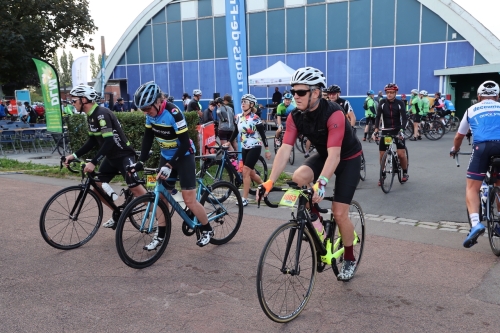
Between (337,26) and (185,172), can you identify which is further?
(337,26)

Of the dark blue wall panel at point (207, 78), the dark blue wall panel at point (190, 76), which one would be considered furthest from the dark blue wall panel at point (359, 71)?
the dark blue wall panel at point (190, 76)

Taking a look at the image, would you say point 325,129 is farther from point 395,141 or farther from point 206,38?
point 206,38

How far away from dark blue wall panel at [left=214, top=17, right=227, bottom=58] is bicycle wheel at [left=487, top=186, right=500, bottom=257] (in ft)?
95.1

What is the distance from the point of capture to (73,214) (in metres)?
5.91

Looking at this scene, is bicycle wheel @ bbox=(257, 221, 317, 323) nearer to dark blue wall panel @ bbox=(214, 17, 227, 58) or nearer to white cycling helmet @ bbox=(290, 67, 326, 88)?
white cycling helmet @ bbox=(290, 67, 326, 88)

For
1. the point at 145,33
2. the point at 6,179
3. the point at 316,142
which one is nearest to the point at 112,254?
the point at 316,142

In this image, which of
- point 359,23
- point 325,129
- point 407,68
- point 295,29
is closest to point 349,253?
point 325,129

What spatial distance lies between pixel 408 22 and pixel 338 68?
4.75m

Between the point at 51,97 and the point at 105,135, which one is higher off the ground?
the point at 51,97

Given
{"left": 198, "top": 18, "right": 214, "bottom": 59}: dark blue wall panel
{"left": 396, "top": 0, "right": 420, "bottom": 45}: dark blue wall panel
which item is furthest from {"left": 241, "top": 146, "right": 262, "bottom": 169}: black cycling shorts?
{"left": 198, "top": 18, "right": 214, "bottom": 59}: dark blue wall panel

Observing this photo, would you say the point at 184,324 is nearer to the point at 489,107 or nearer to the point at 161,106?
the point at 161,106

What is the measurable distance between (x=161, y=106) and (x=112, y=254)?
192 cm

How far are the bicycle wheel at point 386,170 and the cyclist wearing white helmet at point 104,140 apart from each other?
463cm

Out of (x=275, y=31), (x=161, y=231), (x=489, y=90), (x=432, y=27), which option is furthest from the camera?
(x=275, y=31)
